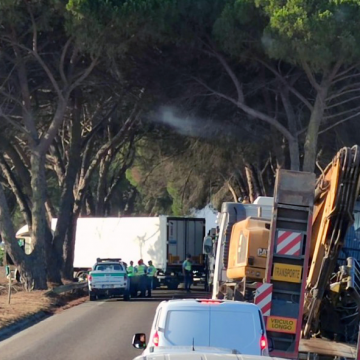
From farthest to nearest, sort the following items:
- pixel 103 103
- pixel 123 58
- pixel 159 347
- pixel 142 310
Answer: pixel 103 103
pixel 123 58
pixel 142 310
pixel 159 347

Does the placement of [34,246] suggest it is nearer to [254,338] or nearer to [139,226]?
[139,226]

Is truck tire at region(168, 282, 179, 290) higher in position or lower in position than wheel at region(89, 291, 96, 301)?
higher

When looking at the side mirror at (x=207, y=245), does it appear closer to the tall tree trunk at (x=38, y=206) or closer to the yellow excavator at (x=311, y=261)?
the tall tree trunk at (x=38, y=206)

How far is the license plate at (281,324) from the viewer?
13.3m

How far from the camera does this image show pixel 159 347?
9156mm

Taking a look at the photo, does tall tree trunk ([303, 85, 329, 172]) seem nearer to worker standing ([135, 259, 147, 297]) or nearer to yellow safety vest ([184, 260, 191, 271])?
worker standing ([135, 259, 147, 297])

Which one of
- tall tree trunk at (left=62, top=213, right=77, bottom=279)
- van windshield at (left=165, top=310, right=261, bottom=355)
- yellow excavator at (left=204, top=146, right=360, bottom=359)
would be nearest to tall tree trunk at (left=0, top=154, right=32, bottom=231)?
tall tree trunk at (left=62, top=213, right=77, bottom=279)

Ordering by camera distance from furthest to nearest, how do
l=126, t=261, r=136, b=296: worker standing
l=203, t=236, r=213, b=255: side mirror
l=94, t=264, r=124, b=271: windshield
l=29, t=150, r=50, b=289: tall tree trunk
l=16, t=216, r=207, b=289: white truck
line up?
l=16, t=216, r=207, b=289: white truck, l=126, t=261, r=136, b=296: worker standing, l=29, t=150, r=50, b=289: tall tree trunk, l=94, t=264, r=124, b=271: windshield, l=203, t=236, r=213, b=255: side mirror

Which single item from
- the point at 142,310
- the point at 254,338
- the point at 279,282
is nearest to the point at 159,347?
the point at 254,338

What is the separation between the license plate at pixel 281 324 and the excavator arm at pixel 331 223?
0.45 metres

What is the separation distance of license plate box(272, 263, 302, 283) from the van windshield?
3.83 metres

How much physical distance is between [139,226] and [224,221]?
22369 millimetres

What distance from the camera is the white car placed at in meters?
9.53

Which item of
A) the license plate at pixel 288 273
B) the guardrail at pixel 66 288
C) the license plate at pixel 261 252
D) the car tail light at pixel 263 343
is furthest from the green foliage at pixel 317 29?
the car tail light at pixel 263 343
